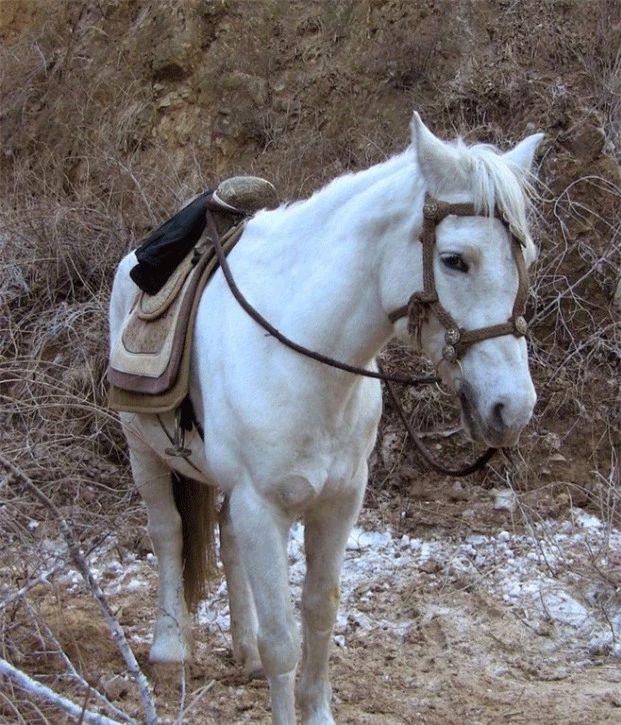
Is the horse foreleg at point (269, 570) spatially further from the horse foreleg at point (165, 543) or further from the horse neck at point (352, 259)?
the horse foreleg at point (165, 543)

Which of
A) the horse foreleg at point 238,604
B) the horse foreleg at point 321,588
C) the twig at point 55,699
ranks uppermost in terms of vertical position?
the twig at point 55,699

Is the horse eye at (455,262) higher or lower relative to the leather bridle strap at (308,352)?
higher

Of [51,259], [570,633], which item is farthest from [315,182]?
[570,633]

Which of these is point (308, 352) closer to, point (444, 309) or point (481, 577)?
point (444, 309)

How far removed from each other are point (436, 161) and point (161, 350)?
1315mm

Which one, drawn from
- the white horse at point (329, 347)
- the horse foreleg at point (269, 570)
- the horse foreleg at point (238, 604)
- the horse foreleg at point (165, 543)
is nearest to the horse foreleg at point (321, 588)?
the white horse at point (329, 347)

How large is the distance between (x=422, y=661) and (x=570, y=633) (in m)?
0.72

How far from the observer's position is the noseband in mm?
2482

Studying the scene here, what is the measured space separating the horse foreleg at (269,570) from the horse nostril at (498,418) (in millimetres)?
844

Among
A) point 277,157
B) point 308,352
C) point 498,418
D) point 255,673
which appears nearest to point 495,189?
point 498,418

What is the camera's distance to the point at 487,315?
2.49 metres

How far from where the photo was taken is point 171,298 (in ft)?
11.6

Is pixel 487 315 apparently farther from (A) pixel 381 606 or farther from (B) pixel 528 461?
(B) pixel 528 461

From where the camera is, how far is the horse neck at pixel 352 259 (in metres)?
2.78
